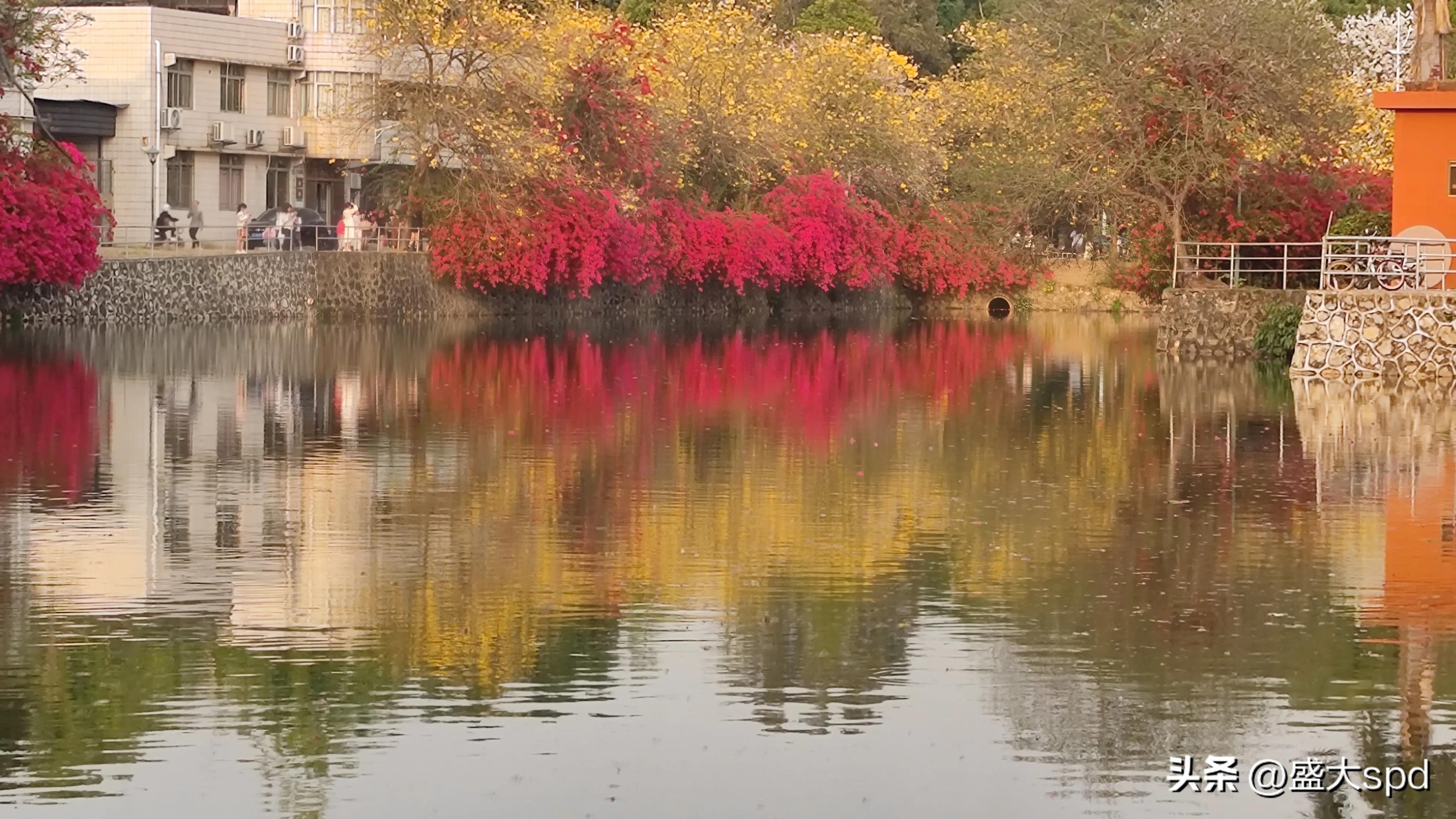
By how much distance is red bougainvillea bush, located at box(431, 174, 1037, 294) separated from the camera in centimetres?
6059

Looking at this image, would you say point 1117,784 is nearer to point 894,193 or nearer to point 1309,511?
point 1309,511

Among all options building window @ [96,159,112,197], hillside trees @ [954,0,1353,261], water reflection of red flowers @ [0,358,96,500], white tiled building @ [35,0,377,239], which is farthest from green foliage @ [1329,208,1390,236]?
building window @ [96,159,112,197]

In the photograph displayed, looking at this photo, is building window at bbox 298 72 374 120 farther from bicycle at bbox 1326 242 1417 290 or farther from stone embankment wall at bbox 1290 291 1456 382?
stone embankment wall at bbox 1290 291 1456 382

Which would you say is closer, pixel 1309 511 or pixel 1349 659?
pixel 1349 659

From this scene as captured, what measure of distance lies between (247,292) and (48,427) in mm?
30180

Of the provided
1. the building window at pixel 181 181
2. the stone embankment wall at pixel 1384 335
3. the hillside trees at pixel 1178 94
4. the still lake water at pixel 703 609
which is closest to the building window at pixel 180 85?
the building window at pixel 181 181

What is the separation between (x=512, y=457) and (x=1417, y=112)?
871 inches

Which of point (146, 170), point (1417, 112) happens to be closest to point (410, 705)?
point (1417, 112)

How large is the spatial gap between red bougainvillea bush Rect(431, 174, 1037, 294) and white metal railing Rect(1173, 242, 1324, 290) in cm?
1262

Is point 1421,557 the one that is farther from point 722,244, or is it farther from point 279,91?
point 279,91

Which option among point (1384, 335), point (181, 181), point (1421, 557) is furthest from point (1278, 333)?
point (181, 181)

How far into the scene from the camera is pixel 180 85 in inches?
2756

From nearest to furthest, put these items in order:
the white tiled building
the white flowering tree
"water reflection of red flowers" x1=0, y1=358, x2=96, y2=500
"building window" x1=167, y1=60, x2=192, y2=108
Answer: "water reflection of red flowers" x1=0, y1=358, x2=96, y2=500 → the white flowering tree → the white tiled building → "building window" x1=167, y1=60, x2=192, y2=108

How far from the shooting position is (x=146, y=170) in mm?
68938
